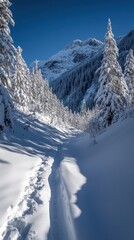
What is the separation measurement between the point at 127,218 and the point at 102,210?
37.1 inches

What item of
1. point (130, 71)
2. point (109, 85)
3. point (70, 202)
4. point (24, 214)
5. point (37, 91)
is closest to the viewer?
point (24, 214)

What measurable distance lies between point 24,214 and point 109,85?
20075mm

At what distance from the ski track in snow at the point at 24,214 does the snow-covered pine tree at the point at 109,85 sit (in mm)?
16724

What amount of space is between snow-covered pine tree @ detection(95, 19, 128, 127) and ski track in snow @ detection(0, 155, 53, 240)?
16724 mm

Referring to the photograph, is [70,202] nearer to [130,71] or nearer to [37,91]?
[130,71]

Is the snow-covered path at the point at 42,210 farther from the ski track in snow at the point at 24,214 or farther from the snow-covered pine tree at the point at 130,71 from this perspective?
the snow-covered pine tree at the point at 130,71

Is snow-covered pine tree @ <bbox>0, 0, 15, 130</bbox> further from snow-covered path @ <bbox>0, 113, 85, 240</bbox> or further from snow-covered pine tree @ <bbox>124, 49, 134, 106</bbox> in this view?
snow-covered pine tree @ <bbox>124, 49, 134, 106</bbox>

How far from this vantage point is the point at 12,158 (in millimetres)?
10266

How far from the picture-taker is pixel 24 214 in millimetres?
5277

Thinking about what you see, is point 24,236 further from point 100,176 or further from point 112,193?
point 100,176

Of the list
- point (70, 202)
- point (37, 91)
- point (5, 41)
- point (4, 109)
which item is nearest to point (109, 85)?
point (5, 41)

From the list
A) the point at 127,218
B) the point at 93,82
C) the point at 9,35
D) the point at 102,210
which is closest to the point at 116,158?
the point at 102,210

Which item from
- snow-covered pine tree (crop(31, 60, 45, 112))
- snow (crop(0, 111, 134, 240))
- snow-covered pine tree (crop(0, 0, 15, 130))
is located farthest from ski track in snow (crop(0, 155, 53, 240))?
snow-covered pine tree (crop(31, 60, 45, 112))

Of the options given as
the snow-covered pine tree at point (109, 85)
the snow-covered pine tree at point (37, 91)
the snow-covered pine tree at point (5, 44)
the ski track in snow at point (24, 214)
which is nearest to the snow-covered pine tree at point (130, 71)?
the snow-covered pine tree at point (109, 85)
